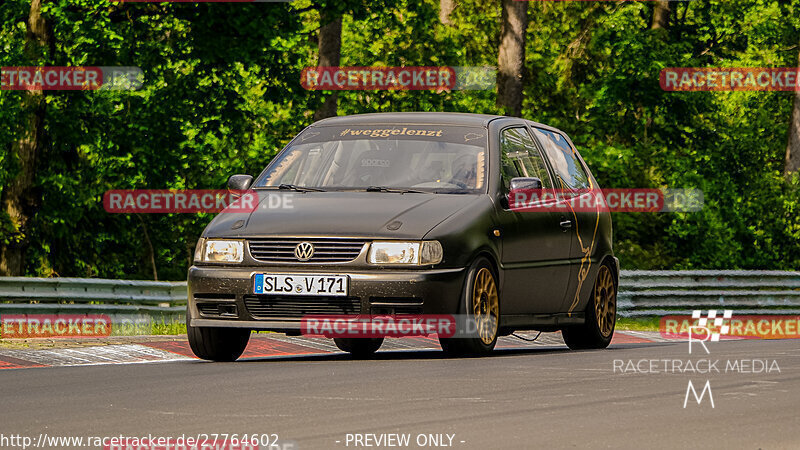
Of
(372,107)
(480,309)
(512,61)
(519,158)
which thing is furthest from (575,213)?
(372,107)

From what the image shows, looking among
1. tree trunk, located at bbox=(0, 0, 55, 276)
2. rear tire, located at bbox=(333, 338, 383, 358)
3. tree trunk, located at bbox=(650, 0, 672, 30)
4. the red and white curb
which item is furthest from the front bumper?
tree trunk, located at bbox=(650, 0, 672, 30)

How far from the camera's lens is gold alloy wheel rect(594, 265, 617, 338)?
46.0 ft

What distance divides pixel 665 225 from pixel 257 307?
28.1 meters

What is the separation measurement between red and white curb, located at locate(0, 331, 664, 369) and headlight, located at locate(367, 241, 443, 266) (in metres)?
2.10

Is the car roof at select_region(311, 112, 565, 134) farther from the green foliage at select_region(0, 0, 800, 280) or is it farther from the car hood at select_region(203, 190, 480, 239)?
the green foliage at select_region(0, 0, 800, 280)

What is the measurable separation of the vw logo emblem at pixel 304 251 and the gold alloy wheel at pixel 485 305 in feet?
3.95

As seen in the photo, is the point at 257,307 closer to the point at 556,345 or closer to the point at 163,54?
the point at 556,345

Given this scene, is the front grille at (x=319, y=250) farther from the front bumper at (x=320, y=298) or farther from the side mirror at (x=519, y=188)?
the side mirror at (x=519, y=188)

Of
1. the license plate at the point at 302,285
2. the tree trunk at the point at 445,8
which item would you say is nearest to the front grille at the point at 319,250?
the license plate at the point at 302,285

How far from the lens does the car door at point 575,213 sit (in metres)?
13.3

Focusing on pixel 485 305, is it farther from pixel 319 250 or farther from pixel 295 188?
pixel 295 188

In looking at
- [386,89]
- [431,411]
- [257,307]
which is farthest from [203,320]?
[386,89]

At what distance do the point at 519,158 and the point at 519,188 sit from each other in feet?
3.01

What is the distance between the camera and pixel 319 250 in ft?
36.0
